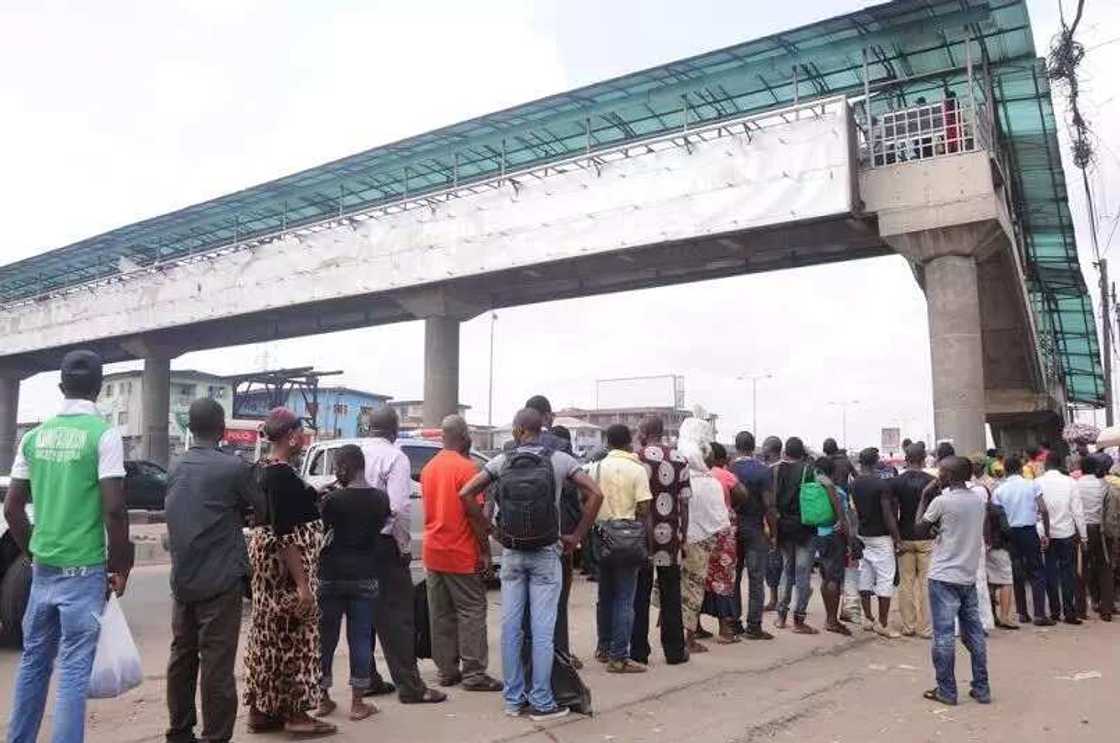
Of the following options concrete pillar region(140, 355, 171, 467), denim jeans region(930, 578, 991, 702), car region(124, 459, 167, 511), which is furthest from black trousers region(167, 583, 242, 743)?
concrete pillar region(140, 355, 171, 467)

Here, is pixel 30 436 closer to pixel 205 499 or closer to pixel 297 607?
pixel 205 499

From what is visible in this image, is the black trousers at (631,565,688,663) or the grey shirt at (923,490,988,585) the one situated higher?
the grey shirt at (923,490,988,585)

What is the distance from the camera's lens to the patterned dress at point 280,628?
4.71 m

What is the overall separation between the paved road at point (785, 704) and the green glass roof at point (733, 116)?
564 inches

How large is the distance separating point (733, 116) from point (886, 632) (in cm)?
1608

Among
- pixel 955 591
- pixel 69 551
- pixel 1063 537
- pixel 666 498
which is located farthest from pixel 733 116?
pixel 69 551

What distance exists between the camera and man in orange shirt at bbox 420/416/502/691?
5734 millimetres

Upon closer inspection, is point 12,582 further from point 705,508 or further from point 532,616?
point 705,508

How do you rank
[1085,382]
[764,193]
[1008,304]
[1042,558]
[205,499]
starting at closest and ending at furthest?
[205,499] < [1042,558] < [764,193] < [1008,304] < [1085,382]

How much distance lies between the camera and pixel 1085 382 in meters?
42.0

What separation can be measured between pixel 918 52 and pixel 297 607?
18.8m

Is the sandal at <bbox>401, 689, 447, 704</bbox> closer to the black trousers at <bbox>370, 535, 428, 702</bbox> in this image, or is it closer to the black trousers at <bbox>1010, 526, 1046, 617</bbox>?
the black trousers at <bbox>370, 535, 428, 702</bbox>

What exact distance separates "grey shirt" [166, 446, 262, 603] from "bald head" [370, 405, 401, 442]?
1556 millimetres

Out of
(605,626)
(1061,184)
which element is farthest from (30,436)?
(1061,184)
